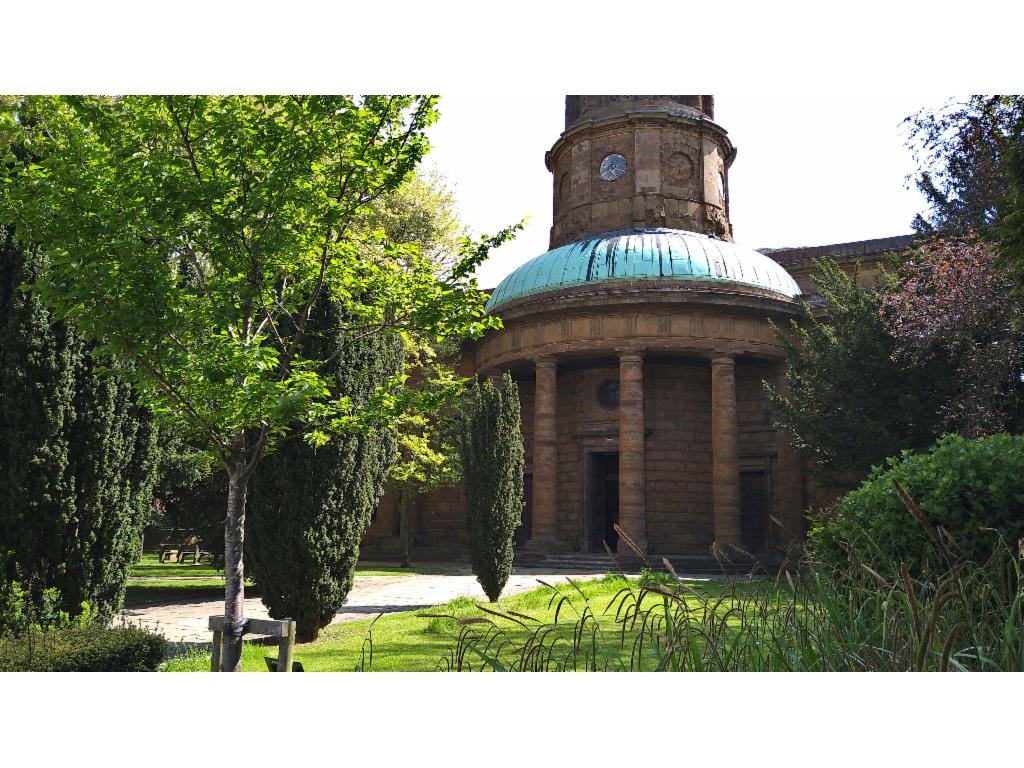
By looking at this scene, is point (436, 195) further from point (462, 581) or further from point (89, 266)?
point (89, 266)

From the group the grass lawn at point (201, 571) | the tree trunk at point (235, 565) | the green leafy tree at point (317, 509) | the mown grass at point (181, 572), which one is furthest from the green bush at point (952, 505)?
the grass lawn at point (201, 571)

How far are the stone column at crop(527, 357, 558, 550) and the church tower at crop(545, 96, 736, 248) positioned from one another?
6.28 m

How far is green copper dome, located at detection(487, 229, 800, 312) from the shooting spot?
2369cm

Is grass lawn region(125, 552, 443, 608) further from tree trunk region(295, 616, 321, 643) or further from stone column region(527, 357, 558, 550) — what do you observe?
stone column region(527, 357, 558, 550)

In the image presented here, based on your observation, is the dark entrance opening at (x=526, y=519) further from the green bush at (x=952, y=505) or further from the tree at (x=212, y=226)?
the green bush at (x=952, y=505)

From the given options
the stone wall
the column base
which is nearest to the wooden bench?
the column base

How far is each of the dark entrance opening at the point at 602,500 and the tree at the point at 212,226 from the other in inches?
728

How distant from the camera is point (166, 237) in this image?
23.2 ft

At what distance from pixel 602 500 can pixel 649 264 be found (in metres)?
8.38

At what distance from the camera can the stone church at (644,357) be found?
2331 centimetres

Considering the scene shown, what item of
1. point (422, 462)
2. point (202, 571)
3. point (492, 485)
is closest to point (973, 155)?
point (492, 485)

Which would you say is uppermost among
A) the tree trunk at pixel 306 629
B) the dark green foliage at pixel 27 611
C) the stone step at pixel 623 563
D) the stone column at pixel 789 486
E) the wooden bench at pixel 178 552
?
the stone column at pixel 789 486

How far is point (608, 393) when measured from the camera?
25.9 metres

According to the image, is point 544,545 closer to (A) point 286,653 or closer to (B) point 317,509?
(B) point 317,509
